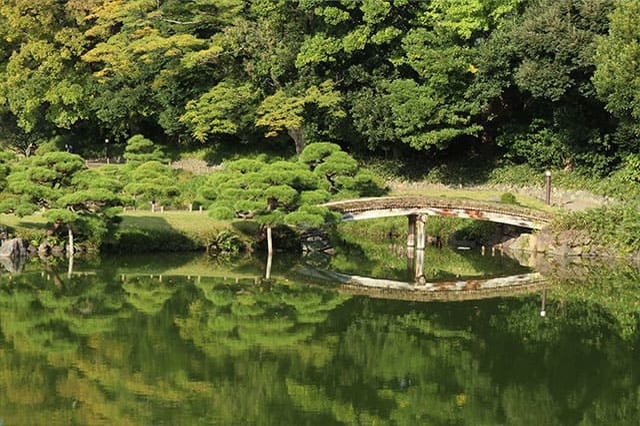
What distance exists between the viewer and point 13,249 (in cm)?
2742

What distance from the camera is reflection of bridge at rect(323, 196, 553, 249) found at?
3042cm

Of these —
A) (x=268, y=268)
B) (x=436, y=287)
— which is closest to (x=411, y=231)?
(x=268, y=268)

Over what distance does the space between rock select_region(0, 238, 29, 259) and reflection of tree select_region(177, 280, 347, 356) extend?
579cm

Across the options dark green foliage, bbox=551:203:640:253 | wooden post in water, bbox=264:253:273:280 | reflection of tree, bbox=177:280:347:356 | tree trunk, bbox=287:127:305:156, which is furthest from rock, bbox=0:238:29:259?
dark green foliage, bbox=551:203:640:253

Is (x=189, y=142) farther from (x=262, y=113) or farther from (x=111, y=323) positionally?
(x=111, y=323)

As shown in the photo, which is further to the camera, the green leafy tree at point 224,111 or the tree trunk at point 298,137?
the green leafy tree at point 224,111

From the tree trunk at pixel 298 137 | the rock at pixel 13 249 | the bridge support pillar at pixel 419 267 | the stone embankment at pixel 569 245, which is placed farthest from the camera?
the tree trunk at pixel 298 137

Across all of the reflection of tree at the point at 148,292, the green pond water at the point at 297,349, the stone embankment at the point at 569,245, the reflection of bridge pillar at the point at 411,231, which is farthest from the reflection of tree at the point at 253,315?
the stone embankment at the point at 569,245

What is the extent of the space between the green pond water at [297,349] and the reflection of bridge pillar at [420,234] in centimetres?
343

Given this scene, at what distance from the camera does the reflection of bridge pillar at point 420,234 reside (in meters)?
31.1

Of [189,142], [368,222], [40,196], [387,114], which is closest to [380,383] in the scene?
[40,196]

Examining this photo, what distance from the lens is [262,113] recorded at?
39.8 metres

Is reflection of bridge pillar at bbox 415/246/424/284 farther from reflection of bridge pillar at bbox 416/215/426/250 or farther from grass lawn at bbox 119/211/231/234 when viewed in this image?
grass lawn at bbox 119/211/231/234

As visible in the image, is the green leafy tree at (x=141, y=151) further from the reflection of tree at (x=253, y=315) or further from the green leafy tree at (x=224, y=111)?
the reflection of tree at (x=253, y=315)
